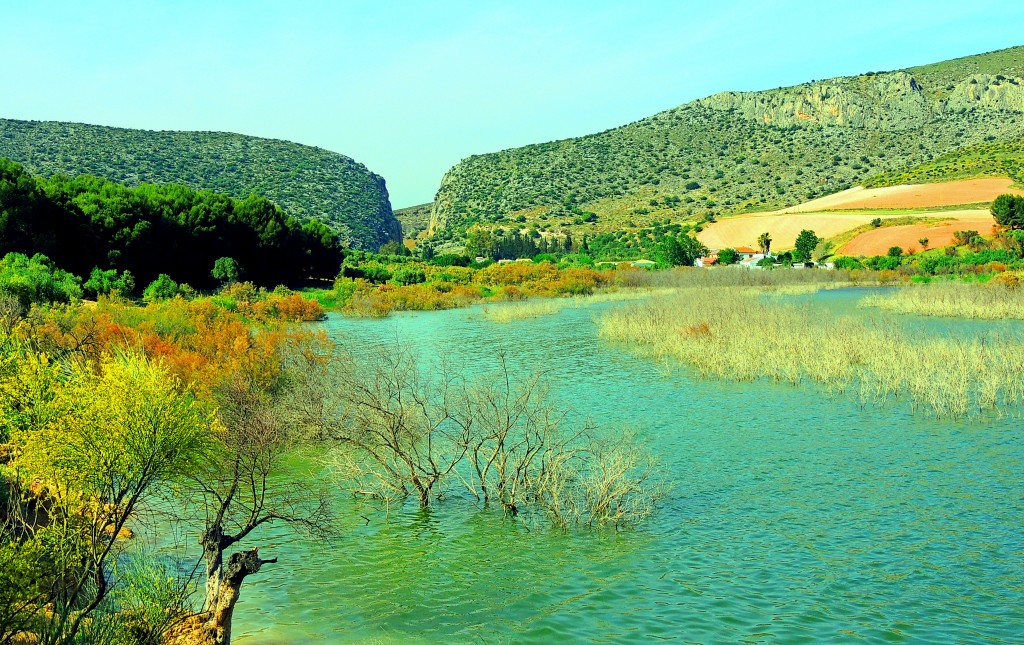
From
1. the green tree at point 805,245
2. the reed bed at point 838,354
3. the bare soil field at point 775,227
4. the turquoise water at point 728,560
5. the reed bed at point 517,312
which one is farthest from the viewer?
the bare soil field at point 775,227

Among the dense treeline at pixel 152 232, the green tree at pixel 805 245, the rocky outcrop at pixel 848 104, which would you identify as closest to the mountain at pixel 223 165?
the dense treeline at pixel 152 232

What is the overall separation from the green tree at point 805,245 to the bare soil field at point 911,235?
297 centimetres

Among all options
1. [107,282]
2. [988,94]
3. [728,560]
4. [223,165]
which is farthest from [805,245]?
[728,560]

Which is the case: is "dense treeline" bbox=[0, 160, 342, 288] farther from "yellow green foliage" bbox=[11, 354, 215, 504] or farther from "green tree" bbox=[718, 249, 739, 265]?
"green tree" bbox=[718, 249, 739, 265]

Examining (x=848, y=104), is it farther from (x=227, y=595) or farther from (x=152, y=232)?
(x=227, y=595)

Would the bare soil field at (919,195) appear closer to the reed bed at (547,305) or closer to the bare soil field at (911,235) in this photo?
the bare soil field at (911,235)

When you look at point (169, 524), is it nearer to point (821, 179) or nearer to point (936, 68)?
point (821, 179)

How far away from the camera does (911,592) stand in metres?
9.42

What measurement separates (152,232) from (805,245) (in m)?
65.3

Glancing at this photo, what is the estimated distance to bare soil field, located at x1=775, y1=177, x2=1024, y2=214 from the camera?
94000 millimetres

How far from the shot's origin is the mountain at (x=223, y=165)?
102 metres

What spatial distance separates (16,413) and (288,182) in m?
118

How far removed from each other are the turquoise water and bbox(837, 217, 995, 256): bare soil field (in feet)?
229

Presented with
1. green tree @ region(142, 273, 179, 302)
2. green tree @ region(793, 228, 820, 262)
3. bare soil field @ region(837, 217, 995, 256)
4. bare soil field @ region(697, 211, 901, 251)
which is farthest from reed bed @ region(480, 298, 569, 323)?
bare soil field @ region(697, 211, 901, 251)
